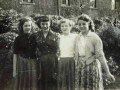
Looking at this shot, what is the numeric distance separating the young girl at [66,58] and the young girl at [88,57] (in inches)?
4.6

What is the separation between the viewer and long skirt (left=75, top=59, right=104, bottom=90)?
6.40 metres

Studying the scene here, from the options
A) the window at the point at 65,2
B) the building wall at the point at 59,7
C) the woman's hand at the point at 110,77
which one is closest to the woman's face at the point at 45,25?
the building wall at the point at 59,7

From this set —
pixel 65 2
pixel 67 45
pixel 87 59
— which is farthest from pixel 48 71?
pixel 65 2

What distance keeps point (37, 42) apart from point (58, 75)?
2.79 ft

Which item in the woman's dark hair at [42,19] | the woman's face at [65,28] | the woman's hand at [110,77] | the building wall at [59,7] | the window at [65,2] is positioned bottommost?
the woman's hand at [110,77]

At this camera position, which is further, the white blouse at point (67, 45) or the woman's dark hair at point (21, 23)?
the white blouse at point (67, 45)

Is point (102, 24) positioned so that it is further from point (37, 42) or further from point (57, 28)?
point (37, 42)

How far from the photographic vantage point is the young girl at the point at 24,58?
6109 millimetres

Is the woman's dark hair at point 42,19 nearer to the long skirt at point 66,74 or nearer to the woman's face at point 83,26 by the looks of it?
the woman's face at point 83,26

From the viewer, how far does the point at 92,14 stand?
21.2 ft

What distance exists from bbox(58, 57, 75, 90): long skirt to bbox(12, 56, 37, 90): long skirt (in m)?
0.56

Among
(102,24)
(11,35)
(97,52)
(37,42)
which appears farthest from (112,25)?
(11,35)

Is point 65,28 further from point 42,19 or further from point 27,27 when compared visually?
point 27,27

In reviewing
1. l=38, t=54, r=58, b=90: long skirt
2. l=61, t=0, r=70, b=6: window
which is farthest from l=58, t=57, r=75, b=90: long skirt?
l=61, t=0, r=70, b=6: window
